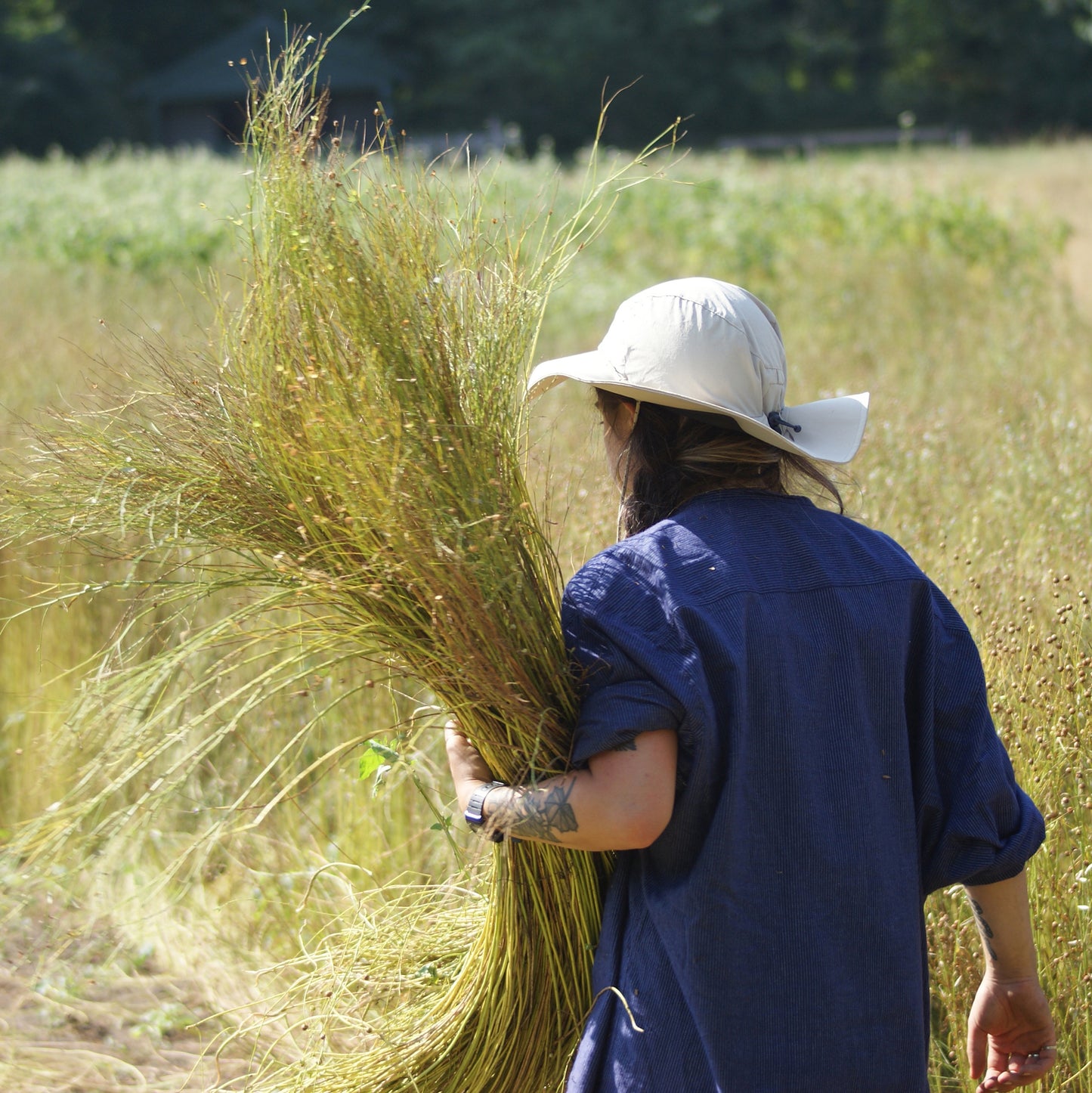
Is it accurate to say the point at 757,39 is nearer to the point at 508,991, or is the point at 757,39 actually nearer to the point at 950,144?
the point at 950,144

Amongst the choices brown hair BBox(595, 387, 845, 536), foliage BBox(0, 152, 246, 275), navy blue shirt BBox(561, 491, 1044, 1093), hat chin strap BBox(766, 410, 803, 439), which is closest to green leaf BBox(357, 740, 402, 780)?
navy blue shirt BBox(561, 491, 1044, 1093)

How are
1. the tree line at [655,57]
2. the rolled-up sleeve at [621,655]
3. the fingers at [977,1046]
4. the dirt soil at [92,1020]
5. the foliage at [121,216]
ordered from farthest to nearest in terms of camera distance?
1. the tree line at [655,57]
2. the foliage at [121,216]
3. the dirt soil at [92,1020]
4. the fingers at [977,1046]
5. the rolled-up sleeve at [621,655]

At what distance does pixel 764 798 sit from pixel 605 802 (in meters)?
0.21

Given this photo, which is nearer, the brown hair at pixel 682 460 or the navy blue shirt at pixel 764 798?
the navy blue shirt at pixel 764 798

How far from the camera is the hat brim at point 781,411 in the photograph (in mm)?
1579

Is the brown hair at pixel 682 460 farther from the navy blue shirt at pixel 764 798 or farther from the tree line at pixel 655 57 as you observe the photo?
the tree line at pixel 655 57

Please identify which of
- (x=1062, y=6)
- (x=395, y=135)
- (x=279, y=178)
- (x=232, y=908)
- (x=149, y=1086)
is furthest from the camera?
(x=1062, y=6)

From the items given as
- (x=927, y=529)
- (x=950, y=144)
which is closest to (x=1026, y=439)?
(x=927, y=529)

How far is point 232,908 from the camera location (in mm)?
3346

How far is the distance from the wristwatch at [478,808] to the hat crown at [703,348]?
0.61m

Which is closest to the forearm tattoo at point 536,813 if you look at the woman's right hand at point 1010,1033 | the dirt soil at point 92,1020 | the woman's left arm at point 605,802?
the woman's left arm at point 605,802

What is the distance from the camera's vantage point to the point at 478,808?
1.61m

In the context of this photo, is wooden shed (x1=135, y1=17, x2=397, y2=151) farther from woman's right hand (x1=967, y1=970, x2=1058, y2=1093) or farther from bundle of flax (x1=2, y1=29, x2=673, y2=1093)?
woman's right hand (x1=967, y1=970, x2=1058, y2=1093)

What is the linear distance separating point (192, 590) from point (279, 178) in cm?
67
